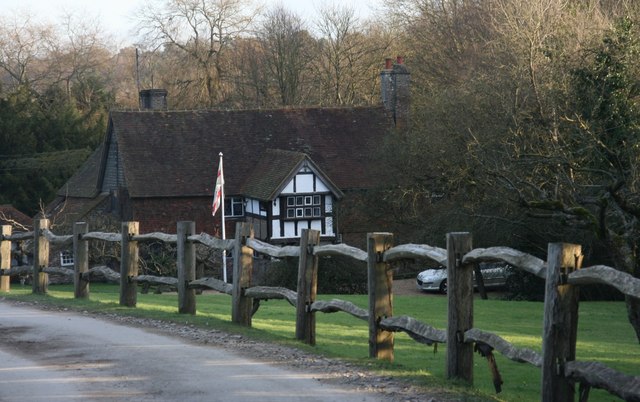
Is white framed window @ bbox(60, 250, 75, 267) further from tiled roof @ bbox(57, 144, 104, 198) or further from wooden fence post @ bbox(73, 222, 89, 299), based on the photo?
wooden fence post @ bbox(73, 222, 89, 299)

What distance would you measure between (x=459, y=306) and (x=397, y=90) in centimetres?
4097

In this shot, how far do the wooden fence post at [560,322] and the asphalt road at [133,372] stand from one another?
5.02 feet

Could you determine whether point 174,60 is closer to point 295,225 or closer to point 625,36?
point 295,225

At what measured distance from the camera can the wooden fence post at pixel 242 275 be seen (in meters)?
12.8

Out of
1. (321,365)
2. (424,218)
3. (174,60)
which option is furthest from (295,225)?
(321,365)

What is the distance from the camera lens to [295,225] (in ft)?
149

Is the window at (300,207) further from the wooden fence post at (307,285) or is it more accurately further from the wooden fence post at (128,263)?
the wooden fence post at (307,285)

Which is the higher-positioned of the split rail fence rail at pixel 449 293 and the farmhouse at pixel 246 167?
the farmhouse at pixel 246 167

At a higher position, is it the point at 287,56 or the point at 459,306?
the point at 287,56

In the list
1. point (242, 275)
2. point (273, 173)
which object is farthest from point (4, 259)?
point (273, 173)

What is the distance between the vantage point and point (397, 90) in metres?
49.4

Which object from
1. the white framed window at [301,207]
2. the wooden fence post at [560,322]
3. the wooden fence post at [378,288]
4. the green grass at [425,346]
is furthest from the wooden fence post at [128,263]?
the white framed window at [301,207]

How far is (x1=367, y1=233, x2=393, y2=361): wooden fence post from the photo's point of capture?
402 inches

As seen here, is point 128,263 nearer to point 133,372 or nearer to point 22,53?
point 133,372
